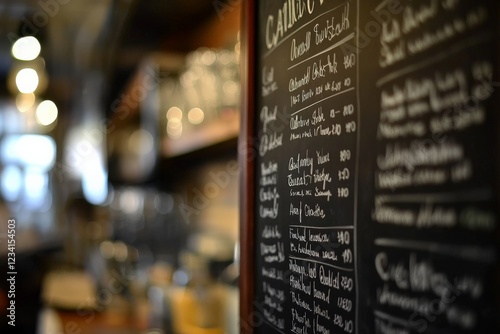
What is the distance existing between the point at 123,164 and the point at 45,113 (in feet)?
6.30

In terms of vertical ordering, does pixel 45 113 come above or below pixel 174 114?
above

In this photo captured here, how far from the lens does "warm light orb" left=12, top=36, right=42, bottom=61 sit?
3676 mm

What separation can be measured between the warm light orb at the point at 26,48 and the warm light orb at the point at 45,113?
1530 millimetres

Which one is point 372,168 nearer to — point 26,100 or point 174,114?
point 174,114

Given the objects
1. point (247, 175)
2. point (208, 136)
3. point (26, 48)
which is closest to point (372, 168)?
point (247, 175)

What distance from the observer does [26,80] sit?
13.3ft

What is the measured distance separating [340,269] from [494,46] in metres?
0.57

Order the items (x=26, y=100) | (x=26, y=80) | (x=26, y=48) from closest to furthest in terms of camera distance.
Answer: (x=26, y=48) → (x=26, y=80) → (x=26, y=100)

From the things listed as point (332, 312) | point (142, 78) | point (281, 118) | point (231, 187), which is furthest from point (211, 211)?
point (332, 312)

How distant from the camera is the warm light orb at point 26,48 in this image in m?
3.68

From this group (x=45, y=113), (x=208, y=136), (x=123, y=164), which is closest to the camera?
(x=208, y=136)

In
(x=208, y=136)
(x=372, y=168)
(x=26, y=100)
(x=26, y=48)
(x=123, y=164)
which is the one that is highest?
(x=26, y=48)

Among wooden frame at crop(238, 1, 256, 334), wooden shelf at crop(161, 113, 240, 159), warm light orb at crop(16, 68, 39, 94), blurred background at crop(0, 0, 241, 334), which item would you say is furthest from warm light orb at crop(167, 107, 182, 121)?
wooden frame at crop(238, 1, 256, 334)

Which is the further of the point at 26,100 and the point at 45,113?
the point at 45,113
